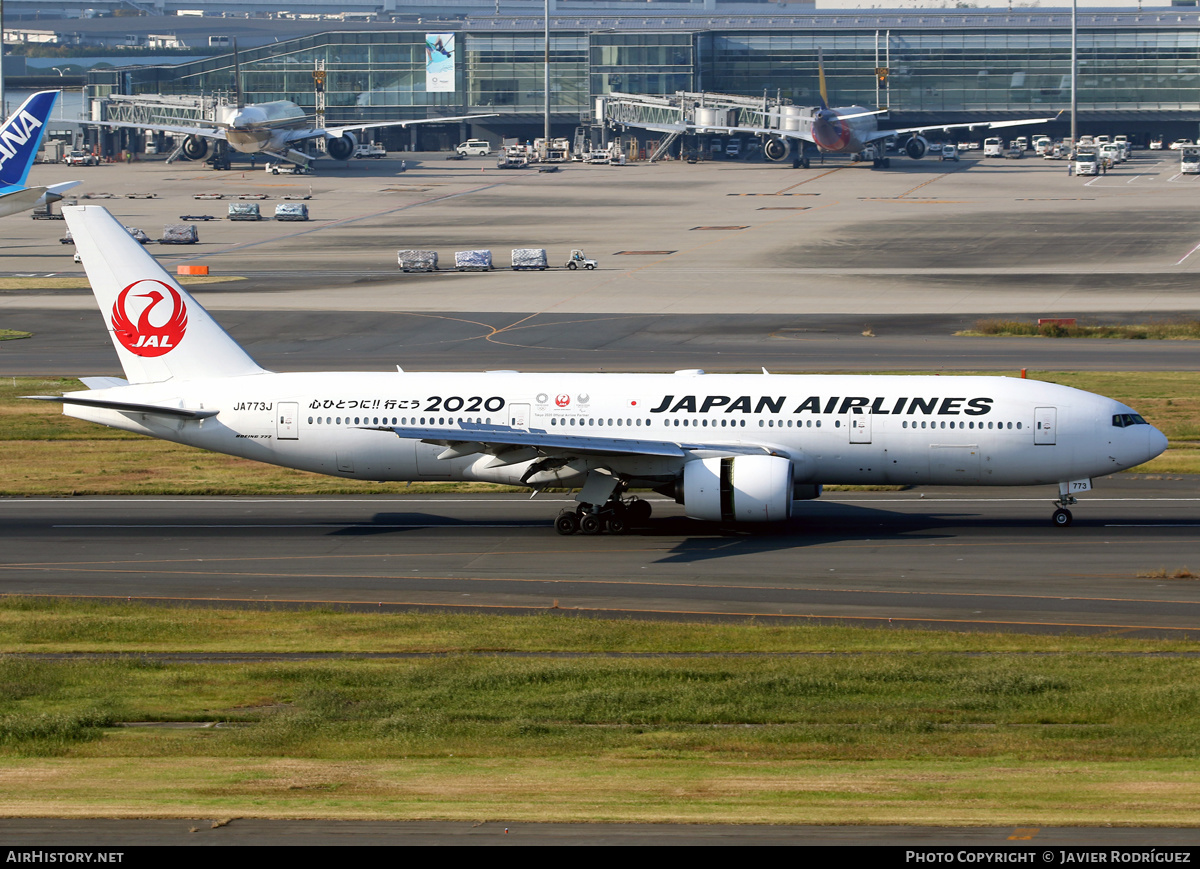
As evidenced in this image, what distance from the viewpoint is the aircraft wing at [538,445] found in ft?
131

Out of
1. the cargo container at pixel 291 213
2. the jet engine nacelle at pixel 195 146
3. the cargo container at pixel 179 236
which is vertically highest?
the jet engine nacelle at pixel 195 146

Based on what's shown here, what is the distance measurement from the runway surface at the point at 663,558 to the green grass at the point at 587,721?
244 cm

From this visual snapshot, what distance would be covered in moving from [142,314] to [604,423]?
14784 millimetres

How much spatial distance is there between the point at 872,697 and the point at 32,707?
14.9m

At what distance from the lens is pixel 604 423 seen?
42531mm

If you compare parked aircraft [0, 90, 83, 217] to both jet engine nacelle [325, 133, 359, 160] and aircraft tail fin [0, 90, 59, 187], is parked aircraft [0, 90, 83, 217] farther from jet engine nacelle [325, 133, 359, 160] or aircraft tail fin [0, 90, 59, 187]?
jet engine nacelle [325, 133, 359, 160]

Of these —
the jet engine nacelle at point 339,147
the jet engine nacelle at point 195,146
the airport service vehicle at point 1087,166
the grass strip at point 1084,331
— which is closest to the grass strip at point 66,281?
the grass strip at point 1084,331

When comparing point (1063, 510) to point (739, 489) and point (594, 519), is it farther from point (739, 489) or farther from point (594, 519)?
point (594, 519)

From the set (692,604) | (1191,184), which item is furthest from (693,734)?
(1191,184)

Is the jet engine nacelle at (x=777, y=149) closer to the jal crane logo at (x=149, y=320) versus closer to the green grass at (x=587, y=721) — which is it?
the jal crane logo at (x=149, y=320)

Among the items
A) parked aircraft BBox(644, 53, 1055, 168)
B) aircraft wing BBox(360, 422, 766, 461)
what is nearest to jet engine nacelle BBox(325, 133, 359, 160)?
parked aircraft BBox(644, 53, 1055, 168)

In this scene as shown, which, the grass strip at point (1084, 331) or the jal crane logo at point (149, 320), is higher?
the jal crane logo at point (149, 320)

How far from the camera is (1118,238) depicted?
120m

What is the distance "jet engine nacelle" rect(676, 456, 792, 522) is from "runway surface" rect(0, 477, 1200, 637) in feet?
3.48
